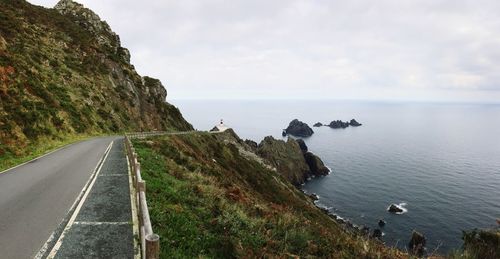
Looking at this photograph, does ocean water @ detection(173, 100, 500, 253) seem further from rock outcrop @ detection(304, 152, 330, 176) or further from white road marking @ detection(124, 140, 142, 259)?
white road marking @ detection(124, 140, 142, 259)

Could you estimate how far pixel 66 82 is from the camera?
50.1 meters

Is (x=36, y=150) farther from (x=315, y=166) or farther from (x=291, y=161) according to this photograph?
(x=315, y=166)

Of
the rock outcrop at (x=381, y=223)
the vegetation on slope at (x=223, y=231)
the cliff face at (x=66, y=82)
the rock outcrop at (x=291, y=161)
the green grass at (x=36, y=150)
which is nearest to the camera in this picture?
the vegetation on slope at (x=223, y=231)

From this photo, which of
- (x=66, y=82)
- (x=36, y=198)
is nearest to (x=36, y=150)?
(x=36, y=198)

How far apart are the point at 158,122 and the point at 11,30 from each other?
27.3m

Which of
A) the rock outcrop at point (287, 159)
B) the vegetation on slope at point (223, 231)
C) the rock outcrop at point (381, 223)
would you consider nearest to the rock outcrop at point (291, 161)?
the rock outcrop at point (287, 159)

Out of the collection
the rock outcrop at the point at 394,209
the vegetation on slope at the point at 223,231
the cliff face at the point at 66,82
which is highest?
the cliff face at the point at 66,82

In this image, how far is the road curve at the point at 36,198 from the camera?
30.9 feet

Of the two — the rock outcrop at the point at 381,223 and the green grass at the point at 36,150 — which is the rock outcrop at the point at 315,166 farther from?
the green grass at the point at 36,150

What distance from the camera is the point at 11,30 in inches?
1960

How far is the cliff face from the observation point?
107ft

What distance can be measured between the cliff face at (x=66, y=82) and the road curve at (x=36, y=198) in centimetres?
620

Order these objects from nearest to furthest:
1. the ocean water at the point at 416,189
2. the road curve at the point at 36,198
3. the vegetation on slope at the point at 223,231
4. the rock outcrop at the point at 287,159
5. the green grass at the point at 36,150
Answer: the road curve at the point at 36,198 → the vegetation on slope at the point at 223,231 → the green grass at the point at 36,150 → the ocean water at the point at 416,189 → the rock outcrop at the point at 287,159

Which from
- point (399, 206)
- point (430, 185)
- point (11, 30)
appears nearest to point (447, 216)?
point (399, 206)
